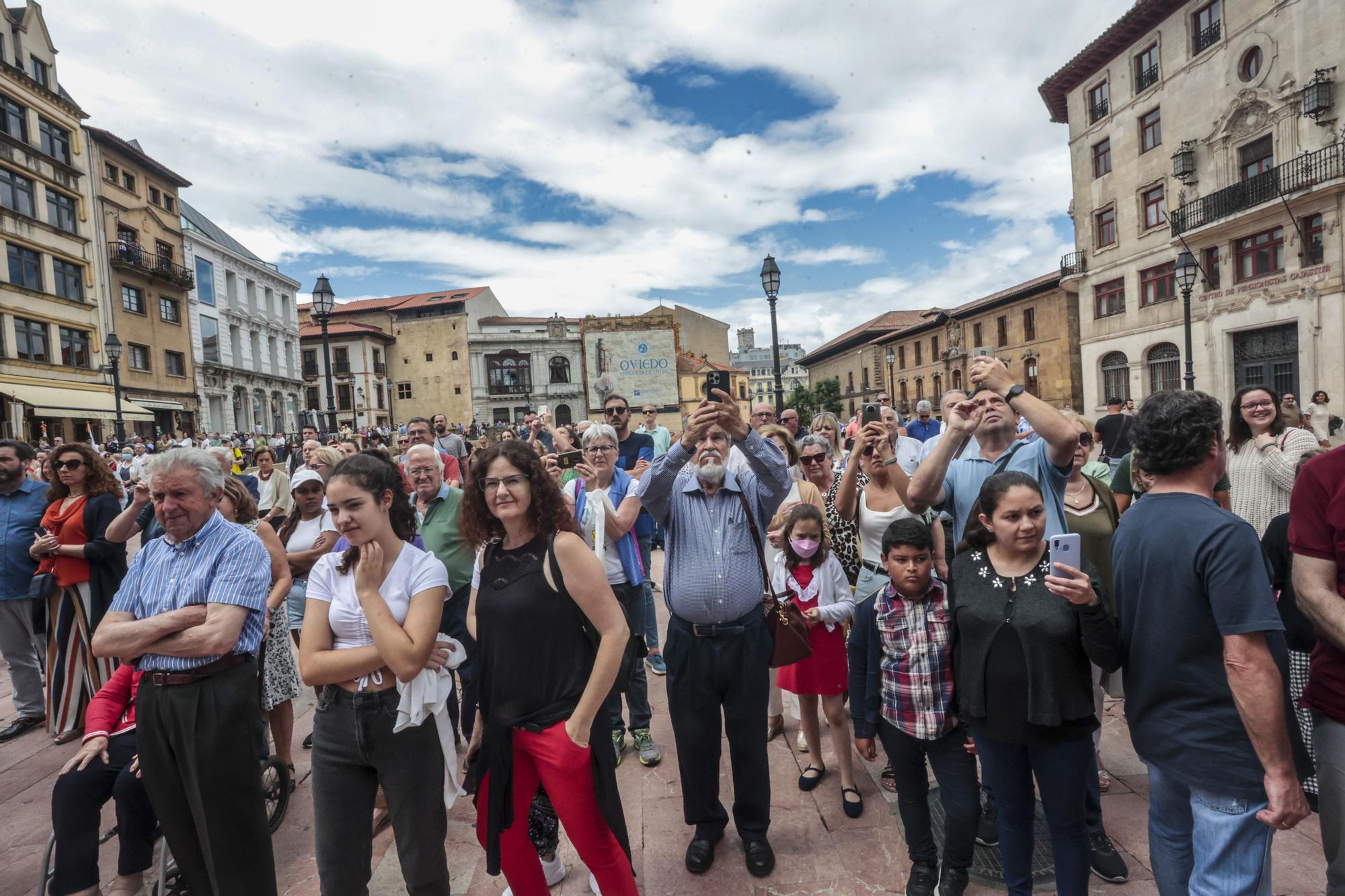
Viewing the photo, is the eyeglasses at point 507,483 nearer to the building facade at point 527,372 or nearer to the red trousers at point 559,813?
the red trousers at point 559,813

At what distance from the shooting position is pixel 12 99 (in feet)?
74.7

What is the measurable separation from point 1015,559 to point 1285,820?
964mm

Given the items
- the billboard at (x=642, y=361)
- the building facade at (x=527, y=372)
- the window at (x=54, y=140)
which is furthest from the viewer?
the building facade at (x=527, y=372)

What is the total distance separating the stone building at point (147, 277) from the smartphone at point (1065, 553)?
35060mm

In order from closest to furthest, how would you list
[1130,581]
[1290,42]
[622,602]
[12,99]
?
[1130,581], [622,602], [1290,42], [12,99]

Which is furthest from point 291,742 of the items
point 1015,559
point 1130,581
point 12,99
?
point 12,99

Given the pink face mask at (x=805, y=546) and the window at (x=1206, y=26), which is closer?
the pink face mask at (x=805, y=546)

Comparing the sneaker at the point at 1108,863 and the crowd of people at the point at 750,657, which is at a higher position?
the crowd of people at the point at 750,657

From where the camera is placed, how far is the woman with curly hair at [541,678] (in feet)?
7.66

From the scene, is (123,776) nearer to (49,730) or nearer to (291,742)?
(291,742)

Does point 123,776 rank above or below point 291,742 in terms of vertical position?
above

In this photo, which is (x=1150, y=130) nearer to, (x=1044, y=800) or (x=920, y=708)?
(x=920, y=708)

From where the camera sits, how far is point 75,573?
Result: 426cm

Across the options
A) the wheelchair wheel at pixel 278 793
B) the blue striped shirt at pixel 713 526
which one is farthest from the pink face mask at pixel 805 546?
the wheelchair wheel at pixel 278 793
